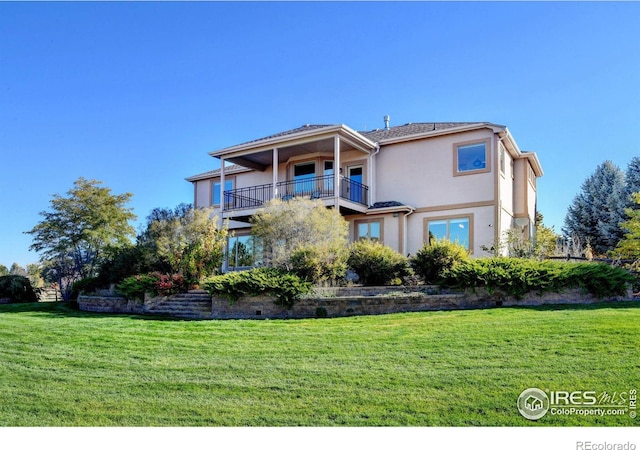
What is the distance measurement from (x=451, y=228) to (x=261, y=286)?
9.00 m

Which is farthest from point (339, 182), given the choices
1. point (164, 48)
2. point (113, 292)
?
point (113, 292)

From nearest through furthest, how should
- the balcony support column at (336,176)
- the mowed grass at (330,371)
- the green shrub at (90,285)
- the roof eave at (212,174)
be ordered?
the mowed grass at (330,371), the balcony support column at (336,176), the green shrub at (90,285), the roof eave at (212,174)

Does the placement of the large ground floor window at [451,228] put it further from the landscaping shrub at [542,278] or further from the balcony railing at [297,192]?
the landscaping shrub at [542,278]

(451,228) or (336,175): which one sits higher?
(336,175)

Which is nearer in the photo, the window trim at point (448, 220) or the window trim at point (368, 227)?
the window trim at point (448, 220)

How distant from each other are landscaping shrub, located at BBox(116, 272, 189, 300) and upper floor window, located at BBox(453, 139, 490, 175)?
11.1 metres

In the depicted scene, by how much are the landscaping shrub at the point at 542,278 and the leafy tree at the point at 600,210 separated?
16.2 m

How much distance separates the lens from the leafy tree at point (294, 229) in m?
16.0

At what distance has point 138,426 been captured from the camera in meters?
5.91

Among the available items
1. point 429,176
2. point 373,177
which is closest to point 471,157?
point 429,176

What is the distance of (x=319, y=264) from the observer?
14836 mm

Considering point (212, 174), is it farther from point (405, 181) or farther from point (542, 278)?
point (542, 278)

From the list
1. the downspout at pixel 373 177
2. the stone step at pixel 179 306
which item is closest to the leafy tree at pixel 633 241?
the downspout at pixel 373 177
